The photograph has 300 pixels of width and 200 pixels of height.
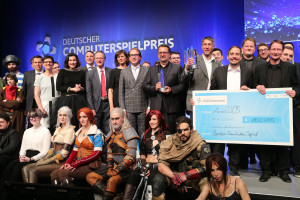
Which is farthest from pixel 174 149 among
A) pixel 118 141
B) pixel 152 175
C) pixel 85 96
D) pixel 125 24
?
pixel 125 24

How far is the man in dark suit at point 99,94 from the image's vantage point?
5363mm

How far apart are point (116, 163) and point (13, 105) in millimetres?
2561

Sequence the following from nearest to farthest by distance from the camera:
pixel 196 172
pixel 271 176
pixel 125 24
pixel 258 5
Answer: pixel 196 172, pixel 271 176, pixel 258 5, pixel 125 24

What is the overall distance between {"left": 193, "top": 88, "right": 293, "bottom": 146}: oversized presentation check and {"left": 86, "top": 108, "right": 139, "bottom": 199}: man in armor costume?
1019 millimetres

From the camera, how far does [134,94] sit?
16.2 feet

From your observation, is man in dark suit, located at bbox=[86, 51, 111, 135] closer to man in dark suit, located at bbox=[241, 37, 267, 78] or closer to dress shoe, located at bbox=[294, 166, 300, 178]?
man in dark suit, located at bbox=[241, 37, 267, 78]

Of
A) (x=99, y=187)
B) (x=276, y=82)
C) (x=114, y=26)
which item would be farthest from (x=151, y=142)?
(x=114, y=26)

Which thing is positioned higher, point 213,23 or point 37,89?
Result: point 213,23

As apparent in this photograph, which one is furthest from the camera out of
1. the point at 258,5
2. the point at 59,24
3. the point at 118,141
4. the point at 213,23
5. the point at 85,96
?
the point at 59,24

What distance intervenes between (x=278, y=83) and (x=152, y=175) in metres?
A: 1.85

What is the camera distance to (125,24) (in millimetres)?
8922

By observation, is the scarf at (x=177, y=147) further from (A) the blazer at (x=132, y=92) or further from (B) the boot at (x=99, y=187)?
(A) the blazer at (x=132, y=92)

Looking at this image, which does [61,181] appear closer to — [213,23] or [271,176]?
[271,176]

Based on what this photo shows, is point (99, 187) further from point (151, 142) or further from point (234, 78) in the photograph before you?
point (234, 78)
